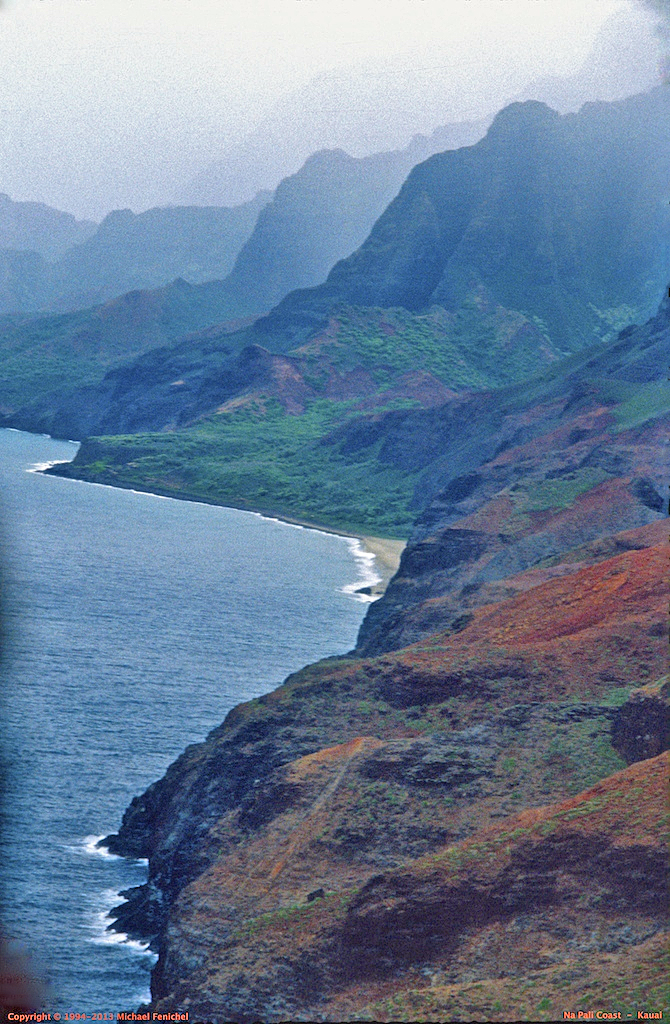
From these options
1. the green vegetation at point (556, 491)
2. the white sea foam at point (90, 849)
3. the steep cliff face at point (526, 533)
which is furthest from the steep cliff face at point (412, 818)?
the green vegetation at point (556, 491)

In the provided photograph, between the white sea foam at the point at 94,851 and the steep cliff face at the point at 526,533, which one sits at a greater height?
the steep cliff face at the point at 526,533

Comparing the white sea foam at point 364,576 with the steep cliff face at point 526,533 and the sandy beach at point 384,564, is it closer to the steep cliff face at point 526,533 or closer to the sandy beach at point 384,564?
the sandy beach at point 384,564

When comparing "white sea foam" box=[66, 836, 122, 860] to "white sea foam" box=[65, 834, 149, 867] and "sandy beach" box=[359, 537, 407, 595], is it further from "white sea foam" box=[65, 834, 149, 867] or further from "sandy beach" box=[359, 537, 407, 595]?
"sandy beach" box=[359, 537, 407, 595]

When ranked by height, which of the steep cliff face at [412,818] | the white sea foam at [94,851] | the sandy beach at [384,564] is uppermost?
the steep cliff face at [412,818]

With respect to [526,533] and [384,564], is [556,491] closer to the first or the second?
[526,533]

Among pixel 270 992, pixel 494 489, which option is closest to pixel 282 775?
pixel 270 992

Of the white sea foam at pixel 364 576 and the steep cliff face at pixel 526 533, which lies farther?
the white sea foam at pixel 364 576

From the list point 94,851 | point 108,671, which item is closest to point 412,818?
point 94,851

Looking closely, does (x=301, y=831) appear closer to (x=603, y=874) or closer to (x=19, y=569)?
(x=603, y=874)
